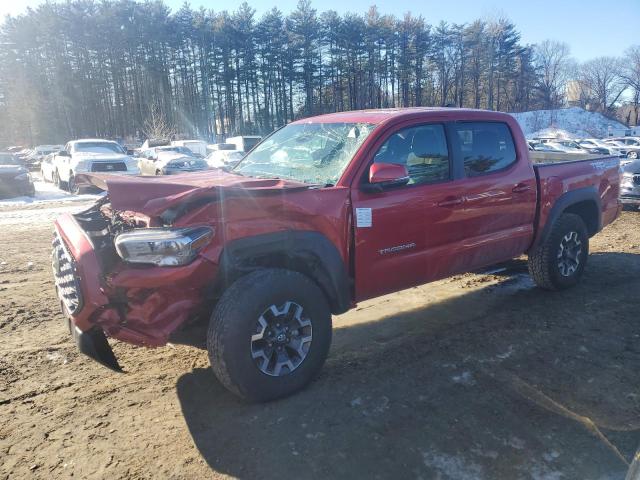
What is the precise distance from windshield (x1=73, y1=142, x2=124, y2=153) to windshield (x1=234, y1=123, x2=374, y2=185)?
1418 cm

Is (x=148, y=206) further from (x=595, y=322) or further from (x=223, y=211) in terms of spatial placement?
(x=595, y=322)

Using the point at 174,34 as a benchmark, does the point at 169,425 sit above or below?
below

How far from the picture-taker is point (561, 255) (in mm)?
5316

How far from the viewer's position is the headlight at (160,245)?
2826 millimetres

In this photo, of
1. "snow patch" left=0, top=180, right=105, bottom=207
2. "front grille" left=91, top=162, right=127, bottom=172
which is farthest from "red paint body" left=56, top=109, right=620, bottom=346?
"front grille" left=91, top=162, right=127, bottom=172

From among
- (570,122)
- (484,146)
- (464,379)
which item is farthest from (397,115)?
(570,122)

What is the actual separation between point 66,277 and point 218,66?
59.1m

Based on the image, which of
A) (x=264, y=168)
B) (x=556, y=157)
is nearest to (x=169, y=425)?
(x=264, y=168)

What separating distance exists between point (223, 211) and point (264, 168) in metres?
1.35

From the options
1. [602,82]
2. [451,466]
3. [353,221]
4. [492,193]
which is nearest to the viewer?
[451,466]

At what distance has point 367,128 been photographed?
3.86 meters

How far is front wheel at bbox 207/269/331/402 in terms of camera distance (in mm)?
2963

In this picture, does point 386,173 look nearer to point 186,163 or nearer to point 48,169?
point 186,163

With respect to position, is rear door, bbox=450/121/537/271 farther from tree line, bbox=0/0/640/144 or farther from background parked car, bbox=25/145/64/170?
tree line, bbox=0/0/640/144
